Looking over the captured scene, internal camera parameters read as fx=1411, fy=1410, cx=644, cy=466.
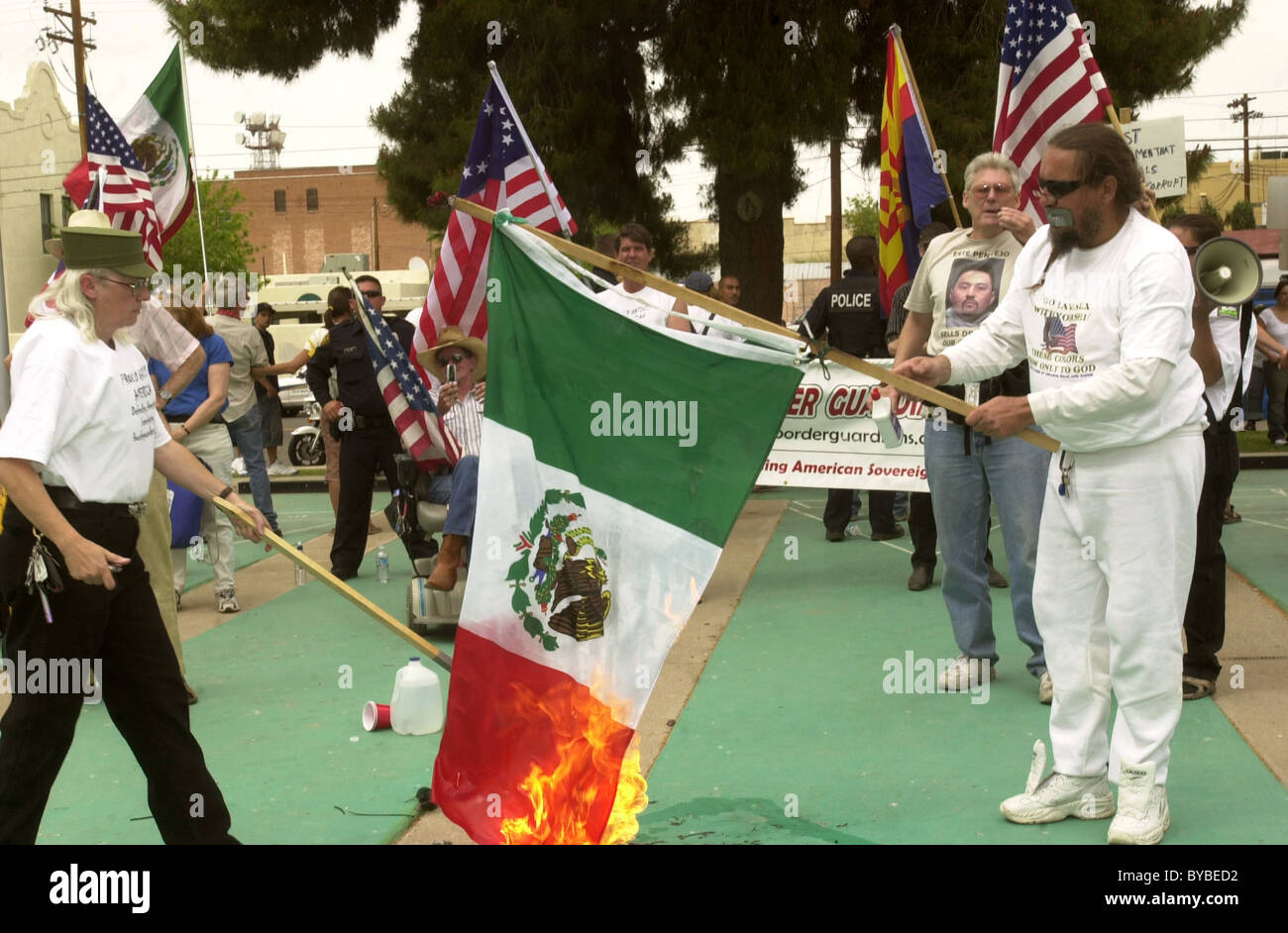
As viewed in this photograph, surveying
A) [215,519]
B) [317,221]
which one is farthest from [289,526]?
[317,221]

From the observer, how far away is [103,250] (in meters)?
4.35

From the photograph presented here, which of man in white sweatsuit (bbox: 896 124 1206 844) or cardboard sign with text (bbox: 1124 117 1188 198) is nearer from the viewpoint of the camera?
man in white sweatsuit (bbox: 896 124 1206 844)

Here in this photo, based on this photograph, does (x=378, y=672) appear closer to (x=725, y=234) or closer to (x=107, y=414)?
(x=107, y=414)

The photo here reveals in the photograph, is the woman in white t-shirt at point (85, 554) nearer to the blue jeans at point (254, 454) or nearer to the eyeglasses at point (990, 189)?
the eyeglasses at point (990, 189)

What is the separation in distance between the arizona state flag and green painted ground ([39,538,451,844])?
404 centimetres

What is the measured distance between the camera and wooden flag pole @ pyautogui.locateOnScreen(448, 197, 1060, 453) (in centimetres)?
415

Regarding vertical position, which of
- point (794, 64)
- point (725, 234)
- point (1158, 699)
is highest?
point (794, 64)

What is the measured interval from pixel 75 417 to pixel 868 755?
3.22m

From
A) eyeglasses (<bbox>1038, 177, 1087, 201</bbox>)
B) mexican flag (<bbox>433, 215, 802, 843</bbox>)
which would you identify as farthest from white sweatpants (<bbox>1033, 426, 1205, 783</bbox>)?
mexican flag (<bbox>433, 215, 802, 843</bbox>)

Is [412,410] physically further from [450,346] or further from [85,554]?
[85,554]

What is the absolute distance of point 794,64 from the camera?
494 inches

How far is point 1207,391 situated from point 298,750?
429 cm

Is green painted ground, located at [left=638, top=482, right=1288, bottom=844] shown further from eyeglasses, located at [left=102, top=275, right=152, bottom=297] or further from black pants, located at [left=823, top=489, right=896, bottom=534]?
black pants, located at [left=823, top=489, right=896, bottom=534]

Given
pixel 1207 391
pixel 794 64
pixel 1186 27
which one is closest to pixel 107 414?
pixel 1207 391
